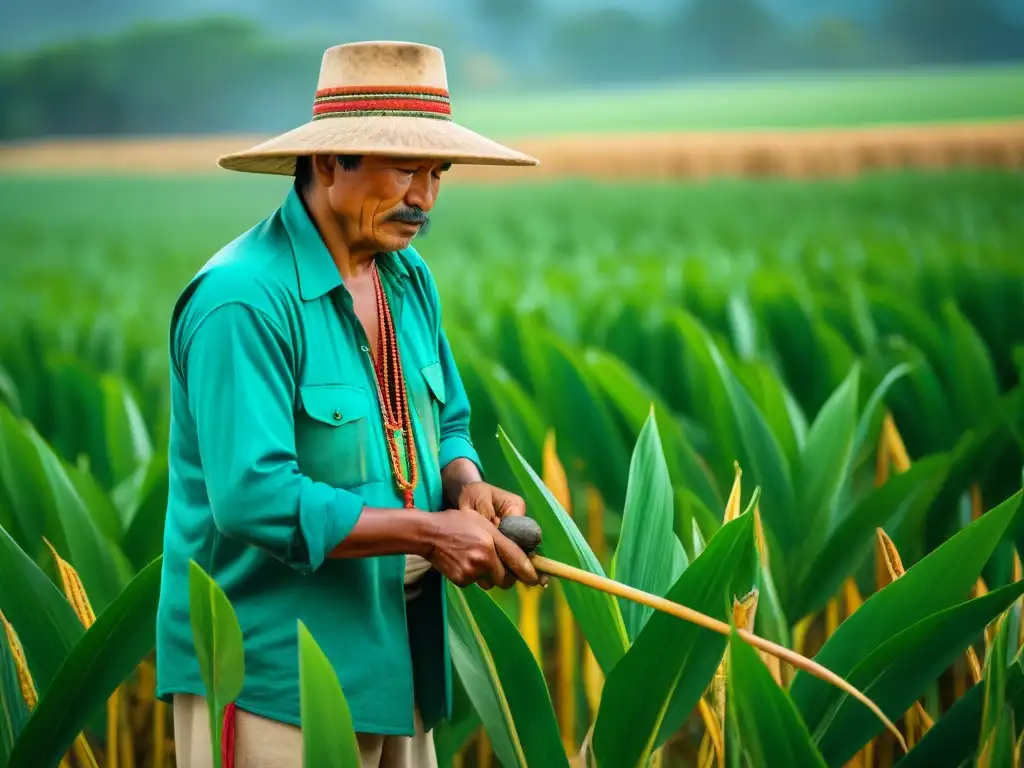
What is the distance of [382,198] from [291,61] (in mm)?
5262

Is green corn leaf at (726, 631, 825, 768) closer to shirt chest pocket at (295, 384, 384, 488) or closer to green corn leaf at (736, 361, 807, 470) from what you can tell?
shirt chest pocket at (295, 384, 384, 488)

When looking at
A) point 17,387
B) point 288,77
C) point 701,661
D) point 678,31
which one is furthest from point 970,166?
point 701,661

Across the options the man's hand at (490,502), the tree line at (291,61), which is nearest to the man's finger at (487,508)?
the man's hand at (490,502)

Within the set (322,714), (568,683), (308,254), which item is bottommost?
(568,683)

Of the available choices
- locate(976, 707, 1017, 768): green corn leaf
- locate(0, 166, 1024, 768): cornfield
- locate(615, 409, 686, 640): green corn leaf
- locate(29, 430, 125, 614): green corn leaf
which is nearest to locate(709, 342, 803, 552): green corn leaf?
locate(0, 166, 1024, 768): cornfield

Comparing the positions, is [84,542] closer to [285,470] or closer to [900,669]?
[285,470]

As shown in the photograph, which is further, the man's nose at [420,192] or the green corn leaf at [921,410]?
the green corn leaf at [921,410]

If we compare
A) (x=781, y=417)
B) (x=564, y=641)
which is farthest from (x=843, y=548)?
(x=564, y=641)

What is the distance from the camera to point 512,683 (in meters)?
0.85

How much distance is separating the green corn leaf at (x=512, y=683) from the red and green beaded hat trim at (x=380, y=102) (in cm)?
30

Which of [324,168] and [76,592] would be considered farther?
[76,592]

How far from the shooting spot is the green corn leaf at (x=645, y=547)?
935 millimetres

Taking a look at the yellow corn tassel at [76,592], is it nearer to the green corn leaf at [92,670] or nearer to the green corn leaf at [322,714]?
the green corn leaf at [92,670]

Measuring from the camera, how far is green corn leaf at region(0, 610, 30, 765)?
878mm
